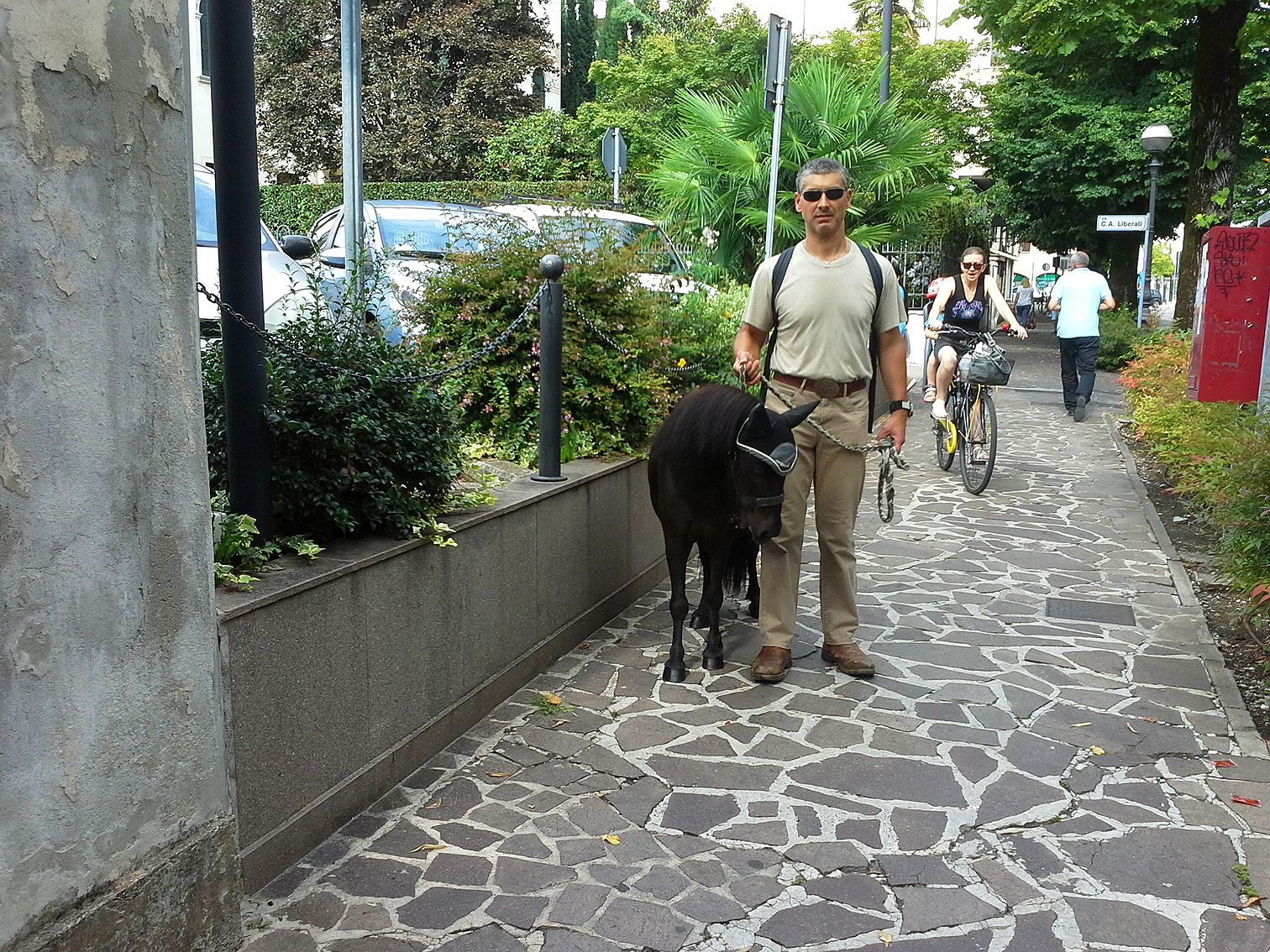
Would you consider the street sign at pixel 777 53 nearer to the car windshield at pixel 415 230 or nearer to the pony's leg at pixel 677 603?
the car windshield at pixel 415 230

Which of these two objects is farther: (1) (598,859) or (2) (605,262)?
(2) (605,262)

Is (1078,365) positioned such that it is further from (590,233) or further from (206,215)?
(206,215)

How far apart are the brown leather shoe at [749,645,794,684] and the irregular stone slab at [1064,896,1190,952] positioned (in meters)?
2.00

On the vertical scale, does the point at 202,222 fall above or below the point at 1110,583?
above

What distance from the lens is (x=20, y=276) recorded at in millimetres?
2336

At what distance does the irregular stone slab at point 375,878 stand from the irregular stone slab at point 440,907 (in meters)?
0.07

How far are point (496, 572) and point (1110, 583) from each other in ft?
14.2

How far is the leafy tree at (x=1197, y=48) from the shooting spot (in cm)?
1443

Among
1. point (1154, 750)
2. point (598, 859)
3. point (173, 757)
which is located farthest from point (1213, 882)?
point (173, 757)

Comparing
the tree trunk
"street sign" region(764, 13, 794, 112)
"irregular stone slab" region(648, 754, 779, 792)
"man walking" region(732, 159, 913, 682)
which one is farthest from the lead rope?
the tree trunk

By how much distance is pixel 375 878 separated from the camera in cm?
353

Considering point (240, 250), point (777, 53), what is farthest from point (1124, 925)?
point (777, 53)

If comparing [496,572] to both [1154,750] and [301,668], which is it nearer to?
[301,668]

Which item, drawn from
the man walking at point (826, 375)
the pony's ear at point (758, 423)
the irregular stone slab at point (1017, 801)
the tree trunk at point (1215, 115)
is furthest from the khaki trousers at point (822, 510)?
the tree trunk at point (1215, 115)
